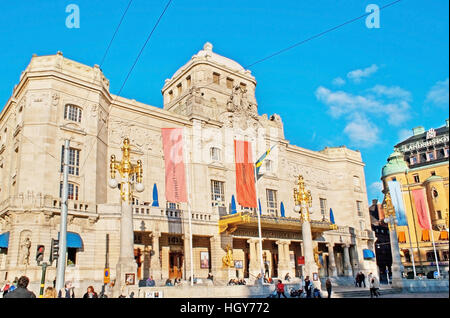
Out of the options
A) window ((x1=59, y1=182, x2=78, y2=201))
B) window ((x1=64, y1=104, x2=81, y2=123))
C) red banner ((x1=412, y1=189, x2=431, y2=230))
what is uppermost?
window ((x1=64, y1=104, x2=81, y2=123))

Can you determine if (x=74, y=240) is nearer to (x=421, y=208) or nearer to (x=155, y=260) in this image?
(x=155, y=260)

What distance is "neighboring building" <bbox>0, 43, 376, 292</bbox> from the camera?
30.2m

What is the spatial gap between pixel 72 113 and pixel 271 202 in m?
25.9

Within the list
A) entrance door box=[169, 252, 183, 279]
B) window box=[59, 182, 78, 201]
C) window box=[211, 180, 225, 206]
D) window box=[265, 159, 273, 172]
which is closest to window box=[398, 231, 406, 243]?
window box=[59, 182, 78, 201]

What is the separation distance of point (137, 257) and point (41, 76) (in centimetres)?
1755

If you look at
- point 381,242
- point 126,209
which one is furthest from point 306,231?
point 381,242

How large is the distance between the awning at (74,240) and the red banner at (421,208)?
89.9 ft

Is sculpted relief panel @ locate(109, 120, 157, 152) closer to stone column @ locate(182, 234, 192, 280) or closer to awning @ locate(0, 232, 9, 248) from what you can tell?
stone column @ locate(182, 234, 192, 280)

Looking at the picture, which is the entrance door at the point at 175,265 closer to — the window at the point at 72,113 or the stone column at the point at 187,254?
the stone column at the point at 187,254

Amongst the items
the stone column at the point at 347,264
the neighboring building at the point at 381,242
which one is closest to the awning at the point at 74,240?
the stone column at the point at 347,264

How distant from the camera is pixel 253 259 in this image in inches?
1638

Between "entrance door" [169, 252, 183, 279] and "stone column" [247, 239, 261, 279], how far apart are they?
7724 mm
